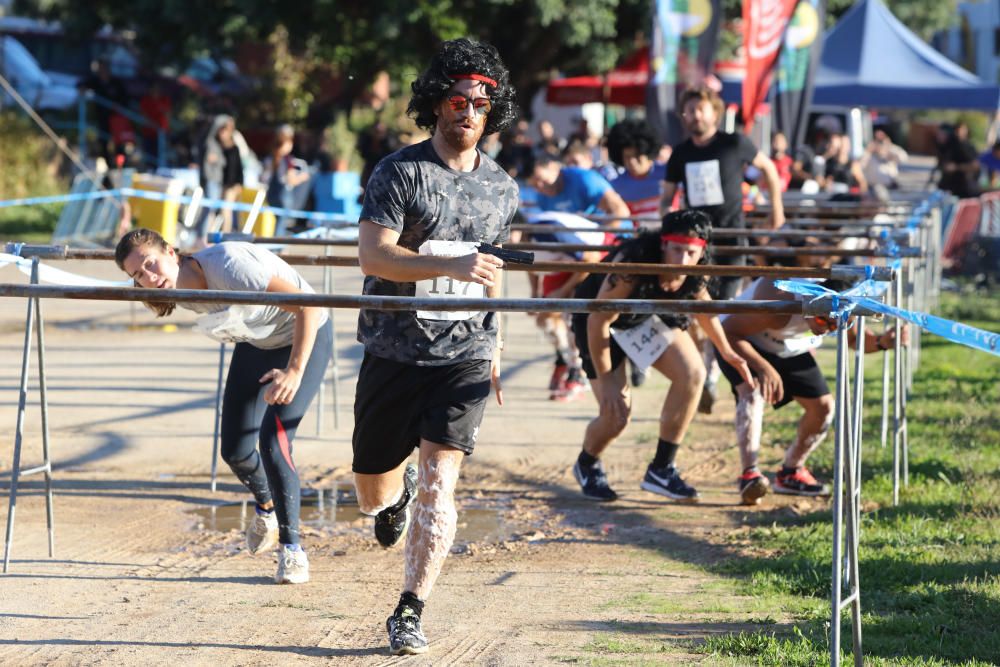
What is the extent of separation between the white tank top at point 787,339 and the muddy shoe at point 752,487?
0.65 m

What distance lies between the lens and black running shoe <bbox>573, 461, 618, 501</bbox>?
23.7ft

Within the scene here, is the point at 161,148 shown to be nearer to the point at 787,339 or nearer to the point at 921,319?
the point at 787,339

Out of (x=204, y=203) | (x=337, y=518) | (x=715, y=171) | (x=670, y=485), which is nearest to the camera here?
(x=337, y=518)

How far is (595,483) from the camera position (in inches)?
286

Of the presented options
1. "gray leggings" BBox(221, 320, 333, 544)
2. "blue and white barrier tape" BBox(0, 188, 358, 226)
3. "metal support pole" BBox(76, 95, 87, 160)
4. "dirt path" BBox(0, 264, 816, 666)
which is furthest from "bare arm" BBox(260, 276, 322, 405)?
"metal support pole" BBox(76, 95, 87, 160)

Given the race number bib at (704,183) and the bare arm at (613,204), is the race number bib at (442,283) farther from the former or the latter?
the bare arm at (613,204)

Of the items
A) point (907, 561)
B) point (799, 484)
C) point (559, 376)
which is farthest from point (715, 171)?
point (907, 561)

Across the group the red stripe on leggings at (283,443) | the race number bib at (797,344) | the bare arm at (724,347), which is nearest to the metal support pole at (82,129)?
the race number bib at (797,344)

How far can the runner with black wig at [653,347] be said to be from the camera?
657 centimetres

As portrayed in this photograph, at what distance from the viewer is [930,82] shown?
23031 mm

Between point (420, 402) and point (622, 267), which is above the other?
point (622, 267)

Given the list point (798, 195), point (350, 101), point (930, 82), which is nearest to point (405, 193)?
point (798, 195)

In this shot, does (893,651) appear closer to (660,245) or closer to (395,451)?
(395,451)

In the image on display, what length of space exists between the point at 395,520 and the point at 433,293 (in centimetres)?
126
